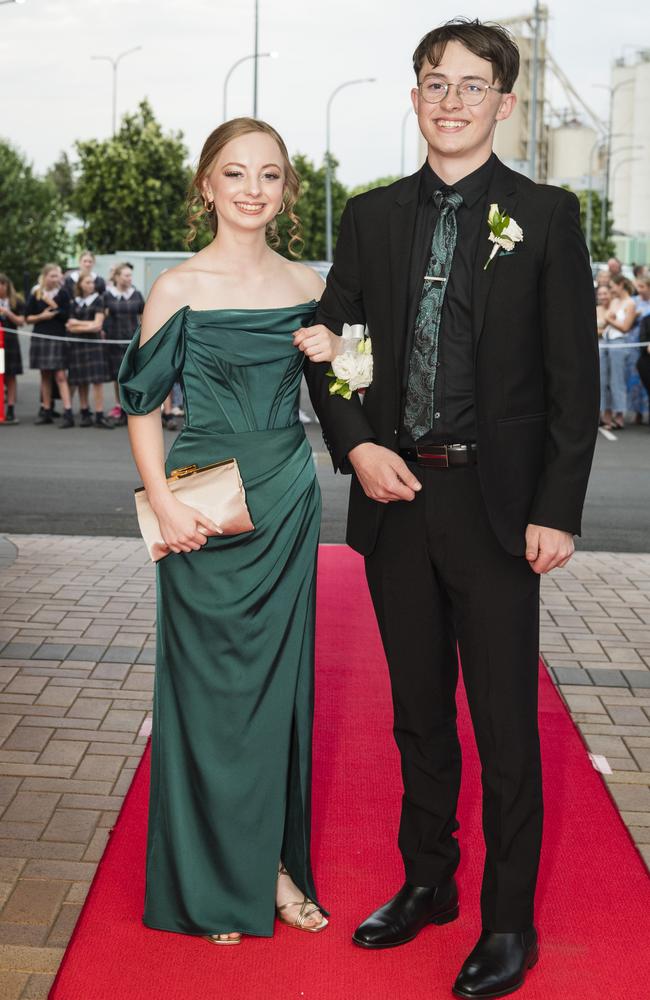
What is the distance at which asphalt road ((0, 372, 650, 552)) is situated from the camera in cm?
914

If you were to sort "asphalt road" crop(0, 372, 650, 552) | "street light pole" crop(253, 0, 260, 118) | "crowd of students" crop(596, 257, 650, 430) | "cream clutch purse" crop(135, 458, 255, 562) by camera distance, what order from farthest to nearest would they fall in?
"street light pole" crop(253, 0, 260, 118)
"crowd of students" crop(596, 257, 650, 430)
"asphalt road" crop(0, 372, 650, 552)
"cream clutch purse" crop(135, 458, 255, 562)

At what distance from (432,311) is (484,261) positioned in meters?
0.17

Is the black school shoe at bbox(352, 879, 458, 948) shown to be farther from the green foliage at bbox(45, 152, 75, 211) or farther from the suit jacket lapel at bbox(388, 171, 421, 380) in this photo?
the green foliage at bbox(45, 152, 75, 211)

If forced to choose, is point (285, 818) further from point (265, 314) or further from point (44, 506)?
point (44, 506)

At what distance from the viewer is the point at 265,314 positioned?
10.3 ft

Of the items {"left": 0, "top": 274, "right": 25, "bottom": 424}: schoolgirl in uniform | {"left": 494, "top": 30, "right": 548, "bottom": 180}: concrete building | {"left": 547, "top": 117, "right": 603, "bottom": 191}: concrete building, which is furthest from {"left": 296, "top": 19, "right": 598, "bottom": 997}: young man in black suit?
{"left": 547, "top": 117, "right": 603, "bottom": 191}: concrete building

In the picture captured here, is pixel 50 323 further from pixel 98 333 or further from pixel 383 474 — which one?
pixel 383 474

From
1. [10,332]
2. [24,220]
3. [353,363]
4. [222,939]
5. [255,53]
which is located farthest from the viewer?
[24,220]

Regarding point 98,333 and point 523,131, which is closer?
point 98,333

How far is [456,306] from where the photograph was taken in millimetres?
2895

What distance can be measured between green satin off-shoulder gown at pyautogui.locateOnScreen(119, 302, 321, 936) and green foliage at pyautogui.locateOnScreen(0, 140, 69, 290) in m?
51.2

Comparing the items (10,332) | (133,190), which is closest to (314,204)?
(133,190)

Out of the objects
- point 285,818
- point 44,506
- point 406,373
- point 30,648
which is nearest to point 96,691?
point 30,648

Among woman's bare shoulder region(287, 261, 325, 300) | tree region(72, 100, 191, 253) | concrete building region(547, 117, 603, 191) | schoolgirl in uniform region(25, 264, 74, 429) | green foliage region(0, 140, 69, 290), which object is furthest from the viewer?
concrete building region(547, 117, 603, 191)
